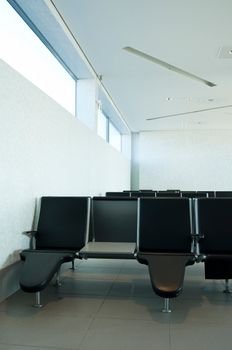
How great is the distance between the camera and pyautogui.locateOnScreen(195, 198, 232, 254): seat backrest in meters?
A: 3.06

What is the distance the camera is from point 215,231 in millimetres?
3111

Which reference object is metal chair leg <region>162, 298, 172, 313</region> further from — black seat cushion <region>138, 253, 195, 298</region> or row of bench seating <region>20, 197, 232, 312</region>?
row of bench seating <region>20, 197, 232, 312</region>

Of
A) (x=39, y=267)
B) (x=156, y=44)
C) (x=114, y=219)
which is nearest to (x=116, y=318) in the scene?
(x=39, y=267)

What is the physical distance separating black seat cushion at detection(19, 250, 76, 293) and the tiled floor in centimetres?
23

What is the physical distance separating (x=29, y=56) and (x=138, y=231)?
2.24m

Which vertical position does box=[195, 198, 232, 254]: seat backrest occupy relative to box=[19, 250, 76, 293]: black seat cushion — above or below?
above

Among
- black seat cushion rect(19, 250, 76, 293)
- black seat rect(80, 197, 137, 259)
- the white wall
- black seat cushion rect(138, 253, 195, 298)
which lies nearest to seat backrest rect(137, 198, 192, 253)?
black seat rect(80, 197, 137, 259)

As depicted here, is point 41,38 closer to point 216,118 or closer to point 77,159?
point 77,159

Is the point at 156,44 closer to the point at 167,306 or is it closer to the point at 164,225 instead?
the point at 164,225

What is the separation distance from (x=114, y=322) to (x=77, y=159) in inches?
105

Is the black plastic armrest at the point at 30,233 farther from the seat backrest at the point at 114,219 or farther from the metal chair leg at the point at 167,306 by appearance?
the metal chair leg at the point at 167,306

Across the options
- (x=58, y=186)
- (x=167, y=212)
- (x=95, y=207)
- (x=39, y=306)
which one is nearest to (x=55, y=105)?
(x=58, y=186)

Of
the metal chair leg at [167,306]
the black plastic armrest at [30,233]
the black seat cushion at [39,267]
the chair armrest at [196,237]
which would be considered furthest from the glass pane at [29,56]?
the metal chair leg at [167,306]

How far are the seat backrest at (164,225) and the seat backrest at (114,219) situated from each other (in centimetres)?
22
